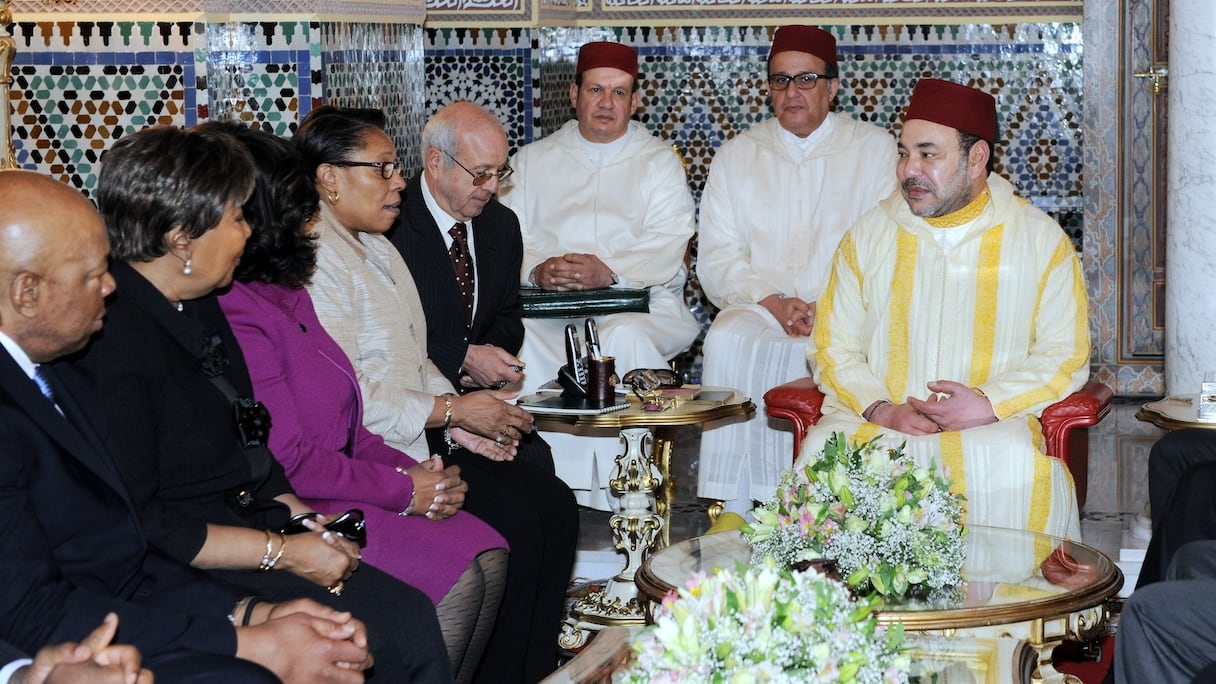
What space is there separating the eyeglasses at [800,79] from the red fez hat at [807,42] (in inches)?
3.1

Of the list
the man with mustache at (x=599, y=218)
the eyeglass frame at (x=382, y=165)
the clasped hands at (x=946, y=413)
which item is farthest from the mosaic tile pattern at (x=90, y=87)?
the clasped hands at (x=946, y=413)

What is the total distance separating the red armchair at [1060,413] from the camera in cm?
500

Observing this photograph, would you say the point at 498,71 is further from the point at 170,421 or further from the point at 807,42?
the point at 170,421

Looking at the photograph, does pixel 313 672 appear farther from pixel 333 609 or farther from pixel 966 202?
pixel 966 202

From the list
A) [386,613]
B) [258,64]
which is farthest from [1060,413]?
[258,64]

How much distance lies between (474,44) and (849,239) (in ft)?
11.0

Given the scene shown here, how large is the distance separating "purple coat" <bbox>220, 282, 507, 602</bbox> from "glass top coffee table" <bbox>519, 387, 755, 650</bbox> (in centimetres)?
106

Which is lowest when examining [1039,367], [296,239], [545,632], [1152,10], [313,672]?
[545,632]

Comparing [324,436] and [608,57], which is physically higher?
[608,57]

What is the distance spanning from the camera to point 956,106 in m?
5.12

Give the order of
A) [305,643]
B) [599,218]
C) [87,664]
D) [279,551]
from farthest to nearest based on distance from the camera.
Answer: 1. [599,218]
2. [279,551]
3. [305,643]
4. [87,664]

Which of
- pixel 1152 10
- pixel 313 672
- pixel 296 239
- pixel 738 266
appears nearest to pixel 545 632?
pixel 296 239

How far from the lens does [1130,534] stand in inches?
238

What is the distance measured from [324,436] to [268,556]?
688 millimetres
